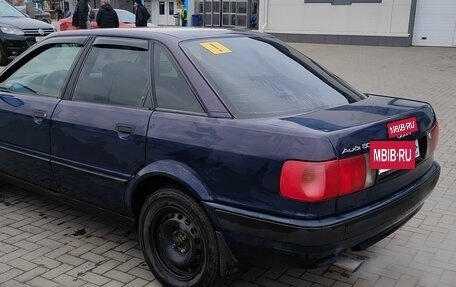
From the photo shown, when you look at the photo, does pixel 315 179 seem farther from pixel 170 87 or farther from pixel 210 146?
pixel 170 87

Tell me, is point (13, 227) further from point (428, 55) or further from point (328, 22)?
point (328, 22)

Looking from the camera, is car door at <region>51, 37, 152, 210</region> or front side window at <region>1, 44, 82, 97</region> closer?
car door at <region>51, 37, 152, 210</region>

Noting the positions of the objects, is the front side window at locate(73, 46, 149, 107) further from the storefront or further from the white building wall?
the storefront

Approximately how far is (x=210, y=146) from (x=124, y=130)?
72 cm

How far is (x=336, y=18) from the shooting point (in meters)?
21.8

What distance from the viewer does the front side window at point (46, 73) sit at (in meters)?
3.78

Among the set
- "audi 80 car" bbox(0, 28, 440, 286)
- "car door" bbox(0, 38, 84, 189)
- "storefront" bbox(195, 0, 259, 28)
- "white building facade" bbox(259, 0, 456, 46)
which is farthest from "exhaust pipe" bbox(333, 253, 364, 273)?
"storefront" bbox(195, 0, 259, 28)

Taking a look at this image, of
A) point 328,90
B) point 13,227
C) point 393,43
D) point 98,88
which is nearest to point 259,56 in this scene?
point 328,90

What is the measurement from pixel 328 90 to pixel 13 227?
9.00ft

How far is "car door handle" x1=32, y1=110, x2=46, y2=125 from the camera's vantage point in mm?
3710

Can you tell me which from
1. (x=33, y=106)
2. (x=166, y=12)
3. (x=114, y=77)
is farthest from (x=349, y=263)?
(x=166, y=12)

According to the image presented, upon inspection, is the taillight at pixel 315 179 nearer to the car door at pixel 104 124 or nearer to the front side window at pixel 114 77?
the car door at pixel 104 124

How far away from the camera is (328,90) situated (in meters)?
3.46

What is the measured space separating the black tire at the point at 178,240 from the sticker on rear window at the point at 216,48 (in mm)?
983
